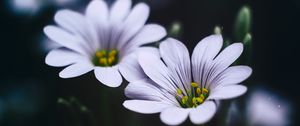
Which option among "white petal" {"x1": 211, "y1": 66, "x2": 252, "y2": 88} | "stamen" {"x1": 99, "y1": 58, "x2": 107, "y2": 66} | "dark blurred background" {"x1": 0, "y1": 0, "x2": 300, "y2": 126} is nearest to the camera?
"white petal" {"x1": 211, "y1": 66, "x2": 252, "y2": 88}

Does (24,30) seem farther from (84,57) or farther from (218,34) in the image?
(218,34)

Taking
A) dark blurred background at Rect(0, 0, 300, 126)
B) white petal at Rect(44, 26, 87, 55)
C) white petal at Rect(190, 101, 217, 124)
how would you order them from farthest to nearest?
1. dark blurred background at Rect(0, 0, 300, 126)
2. white petal at Rect(44, 26, 87, 55)
3. white petal at Rect(190, 101, 217, 124)

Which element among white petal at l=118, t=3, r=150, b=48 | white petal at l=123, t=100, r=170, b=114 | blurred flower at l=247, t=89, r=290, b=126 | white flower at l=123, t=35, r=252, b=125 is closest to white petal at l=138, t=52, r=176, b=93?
white flower at l=123, t=35, r=252, b=125

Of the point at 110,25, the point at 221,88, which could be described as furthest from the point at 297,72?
the point at 221,88

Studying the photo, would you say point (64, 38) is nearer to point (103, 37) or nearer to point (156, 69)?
point (103, 37)

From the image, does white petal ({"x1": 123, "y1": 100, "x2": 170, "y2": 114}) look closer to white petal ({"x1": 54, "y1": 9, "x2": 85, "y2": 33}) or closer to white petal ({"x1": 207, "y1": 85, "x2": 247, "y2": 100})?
white petal ({"x1": 207, "y1": 85, "x2": 247, "y2": 100})
